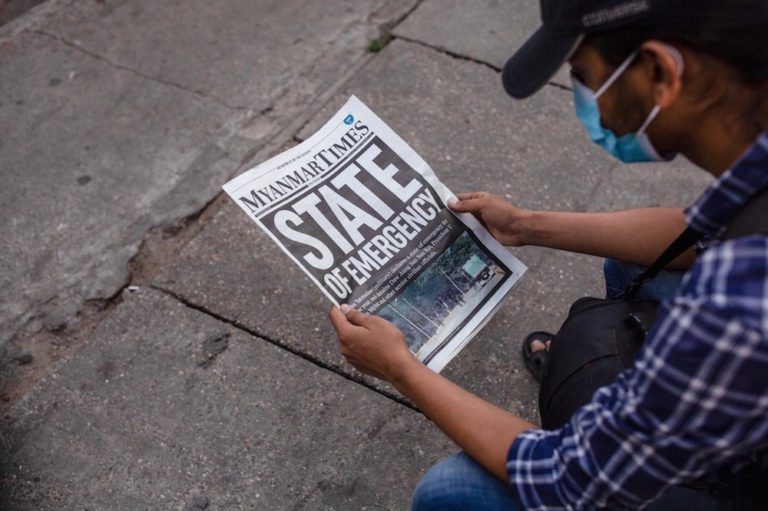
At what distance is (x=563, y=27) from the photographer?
127cm

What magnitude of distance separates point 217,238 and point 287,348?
0.52 meters

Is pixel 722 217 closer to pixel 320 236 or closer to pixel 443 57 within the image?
pixel 320 236

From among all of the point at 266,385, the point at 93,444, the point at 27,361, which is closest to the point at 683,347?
the point at 266,385

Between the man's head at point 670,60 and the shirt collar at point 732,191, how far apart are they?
0.37 feet

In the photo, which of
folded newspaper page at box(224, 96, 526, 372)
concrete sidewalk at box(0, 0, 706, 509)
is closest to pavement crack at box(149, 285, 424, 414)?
concrete sidewalk at box(0, 0, 706, 509)

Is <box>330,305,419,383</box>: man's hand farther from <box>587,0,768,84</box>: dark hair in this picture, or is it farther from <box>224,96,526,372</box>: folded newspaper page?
<box>587,0,768,84</box>: dark hair

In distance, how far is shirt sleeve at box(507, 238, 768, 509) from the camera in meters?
1.01

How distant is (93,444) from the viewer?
A: 216 centimetres

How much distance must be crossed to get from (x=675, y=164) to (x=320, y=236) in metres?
1.65

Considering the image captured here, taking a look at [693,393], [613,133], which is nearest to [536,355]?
[613,133]

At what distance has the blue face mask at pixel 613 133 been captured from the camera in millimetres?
1312

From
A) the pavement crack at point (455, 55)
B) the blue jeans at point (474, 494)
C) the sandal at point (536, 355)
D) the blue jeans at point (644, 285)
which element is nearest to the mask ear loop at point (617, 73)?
the blue jeans at point (644, 285)

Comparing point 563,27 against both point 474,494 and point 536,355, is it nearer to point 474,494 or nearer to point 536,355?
point 474,494

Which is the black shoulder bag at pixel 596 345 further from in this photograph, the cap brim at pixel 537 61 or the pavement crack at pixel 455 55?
the pavement crack at pixel 455 55
